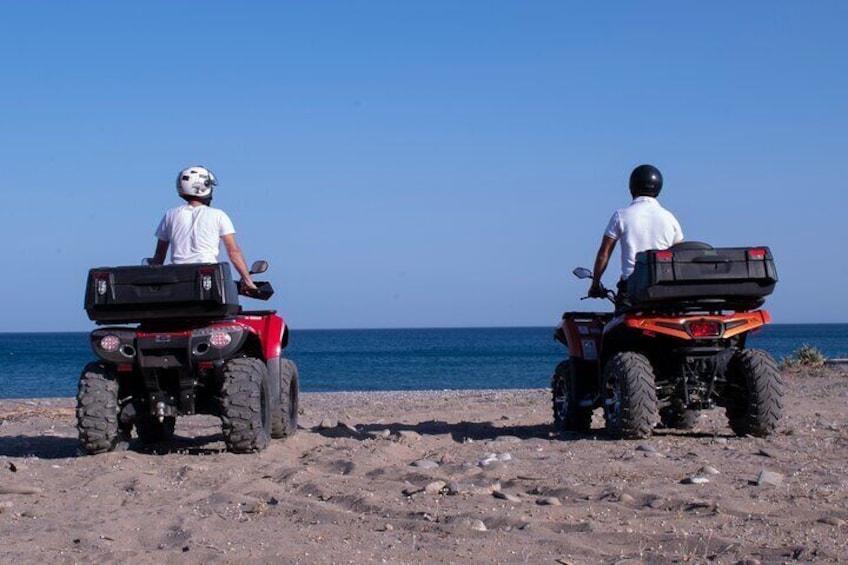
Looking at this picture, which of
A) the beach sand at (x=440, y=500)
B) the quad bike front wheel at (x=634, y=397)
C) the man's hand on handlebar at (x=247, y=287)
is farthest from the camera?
the man's hand on handlebar at (x=247, y=287)

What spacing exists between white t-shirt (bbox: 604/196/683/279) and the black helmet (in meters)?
0.08

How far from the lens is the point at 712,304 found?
9.20 metres

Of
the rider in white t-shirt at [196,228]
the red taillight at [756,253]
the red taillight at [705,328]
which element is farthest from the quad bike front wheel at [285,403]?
the red taillight at [756,253]

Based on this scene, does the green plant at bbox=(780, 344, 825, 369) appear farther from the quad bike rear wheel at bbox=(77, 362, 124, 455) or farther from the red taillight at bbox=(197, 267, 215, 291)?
the quad bike rear wheel at bbox=(77, 362, 124, 455)

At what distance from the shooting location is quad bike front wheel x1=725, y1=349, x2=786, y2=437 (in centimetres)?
926

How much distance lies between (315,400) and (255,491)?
1242 cm

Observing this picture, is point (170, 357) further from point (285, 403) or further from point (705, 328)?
point (705, 328)

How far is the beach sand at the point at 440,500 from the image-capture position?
17.7 feet

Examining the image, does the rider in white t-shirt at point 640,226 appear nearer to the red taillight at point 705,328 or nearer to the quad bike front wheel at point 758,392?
the red taillight at point 705,328

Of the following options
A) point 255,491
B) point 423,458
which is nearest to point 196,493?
point 255,491

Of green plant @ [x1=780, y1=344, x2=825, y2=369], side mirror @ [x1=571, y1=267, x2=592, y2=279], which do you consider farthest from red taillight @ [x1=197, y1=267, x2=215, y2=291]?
green plant @ [x1=780, y1=344, x2=825, y2=369]

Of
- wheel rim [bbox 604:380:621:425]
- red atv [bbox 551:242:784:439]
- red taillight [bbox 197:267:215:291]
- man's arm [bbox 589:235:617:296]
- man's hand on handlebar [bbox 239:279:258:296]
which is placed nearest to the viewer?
red taillight [bbox 197:267:215:291]

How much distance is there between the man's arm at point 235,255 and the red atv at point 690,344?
2.92m

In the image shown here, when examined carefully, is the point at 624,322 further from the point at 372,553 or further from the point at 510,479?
the point at 372,553
